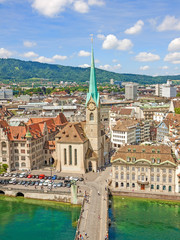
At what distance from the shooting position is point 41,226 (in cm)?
6750

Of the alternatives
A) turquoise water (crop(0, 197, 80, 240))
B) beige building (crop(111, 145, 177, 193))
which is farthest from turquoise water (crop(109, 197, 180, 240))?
turquoise water (crop(0, 197, 80, 240))

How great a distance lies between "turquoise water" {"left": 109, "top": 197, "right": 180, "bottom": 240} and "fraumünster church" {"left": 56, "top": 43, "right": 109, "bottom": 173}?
20.2 m

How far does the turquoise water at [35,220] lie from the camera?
63.2 metres

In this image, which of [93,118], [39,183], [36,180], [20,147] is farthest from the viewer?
[93,118]

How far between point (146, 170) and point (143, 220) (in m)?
14.6

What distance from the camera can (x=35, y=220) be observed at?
70625mm

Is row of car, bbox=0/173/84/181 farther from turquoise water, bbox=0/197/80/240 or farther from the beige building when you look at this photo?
the beige building

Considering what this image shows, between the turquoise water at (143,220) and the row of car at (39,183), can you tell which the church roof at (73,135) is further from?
the turquoise water at (143,220)

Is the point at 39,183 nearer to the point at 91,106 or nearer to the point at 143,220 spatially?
the point at 91,106

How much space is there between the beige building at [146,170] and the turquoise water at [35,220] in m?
15.6

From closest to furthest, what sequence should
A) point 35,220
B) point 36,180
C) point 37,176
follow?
point 35,220 → point 36,180 → point 37,176

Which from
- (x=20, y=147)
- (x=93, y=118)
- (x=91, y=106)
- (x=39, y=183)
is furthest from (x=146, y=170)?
(x=20, y=147)

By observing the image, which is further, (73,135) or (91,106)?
(91,106)

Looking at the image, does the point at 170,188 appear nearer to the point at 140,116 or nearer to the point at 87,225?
the point at 87,225
